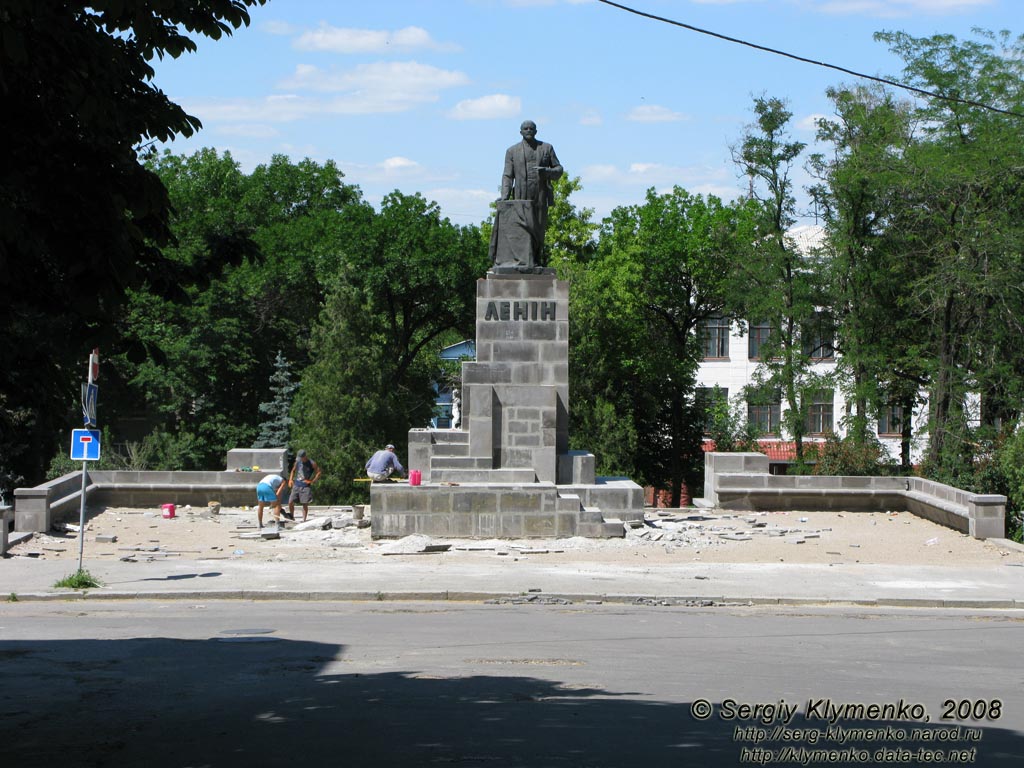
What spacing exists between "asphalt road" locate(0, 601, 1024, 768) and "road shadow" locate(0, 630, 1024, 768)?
0.02 meters

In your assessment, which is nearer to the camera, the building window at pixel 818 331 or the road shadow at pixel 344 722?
the road shadow at pixel 344 722

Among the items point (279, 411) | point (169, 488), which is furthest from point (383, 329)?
point (169, 488)

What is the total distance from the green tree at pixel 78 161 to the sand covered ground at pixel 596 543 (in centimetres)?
1227

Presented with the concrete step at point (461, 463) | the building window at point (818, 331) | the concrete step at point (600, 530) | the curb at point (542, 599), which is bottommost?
the curb at point (542, 599)

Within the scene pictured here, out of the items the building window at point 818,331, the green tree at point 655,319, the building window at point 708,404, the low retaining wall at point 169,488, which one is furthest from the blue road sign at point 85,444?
the building window at point 708,404

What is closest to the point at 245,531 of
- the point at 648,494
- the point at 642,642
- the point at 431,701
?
the point at 642,642

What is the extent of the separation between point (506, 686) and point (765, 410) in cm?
5729

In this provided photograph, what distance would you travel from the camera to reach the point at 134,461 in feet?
123

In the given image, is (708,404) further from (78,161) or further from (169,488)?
(78,161)

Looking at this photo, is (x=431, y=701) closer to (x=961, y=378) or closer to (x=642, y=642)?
(x=642, y=642)

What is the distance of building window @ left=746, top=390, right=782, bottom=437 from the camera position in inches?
→ 1687

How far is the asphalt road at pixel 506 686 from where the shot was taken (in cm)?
773

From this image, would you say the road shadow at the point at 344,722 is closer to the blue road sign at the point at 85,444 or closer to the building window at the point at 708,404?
the blue road sign at the point at 85,444

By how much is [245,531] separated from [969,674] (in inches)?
562
